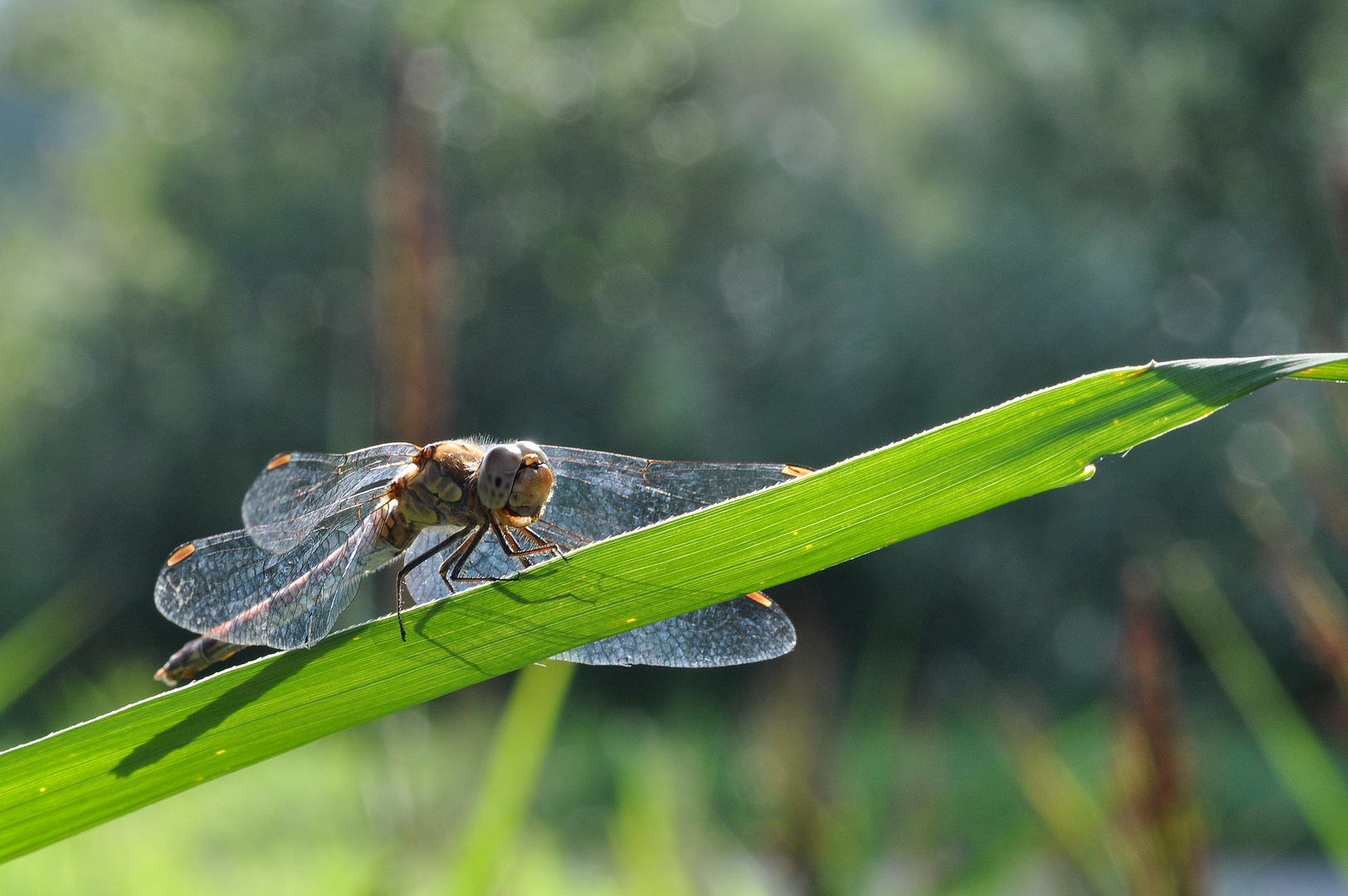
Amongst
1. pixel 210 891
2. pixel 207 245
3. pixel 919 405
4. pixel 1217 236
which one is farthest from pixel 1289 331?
pixel 207 245

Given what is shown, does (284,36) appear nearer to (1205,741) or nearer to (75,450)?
(75,450)

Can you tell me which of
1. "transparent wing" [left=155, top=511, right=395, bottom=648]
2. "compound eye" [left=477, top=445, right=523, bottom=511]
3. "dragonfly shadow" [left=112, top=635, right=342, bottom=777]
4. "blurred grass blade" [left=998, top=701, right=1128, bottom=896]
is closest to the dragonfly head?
"compound eye" [left=477, top=445, right=523, bottom=511]

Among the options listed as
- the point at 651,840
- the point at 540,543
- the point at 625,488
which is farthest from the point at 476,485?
the point at 651,840

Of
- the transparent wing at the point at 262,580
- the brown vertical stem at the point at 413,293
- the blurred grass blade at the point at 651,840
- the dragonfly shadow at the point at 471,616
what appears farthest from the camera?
the brown vertical stem at the point at 413,293

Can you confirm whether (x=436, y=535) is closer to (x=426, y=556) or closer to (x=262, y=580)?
(x=426, y=556)

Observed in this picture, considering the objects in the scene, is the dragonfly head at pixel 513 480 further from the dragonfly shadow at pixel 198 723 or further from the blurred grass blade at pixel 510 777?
the dragonfly shadow at pixel 198 723

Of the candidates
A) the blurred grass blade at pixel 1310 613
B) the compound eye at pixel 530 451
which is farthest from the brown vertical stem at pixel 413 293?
the blurred grass blade at pixel 1310 613
